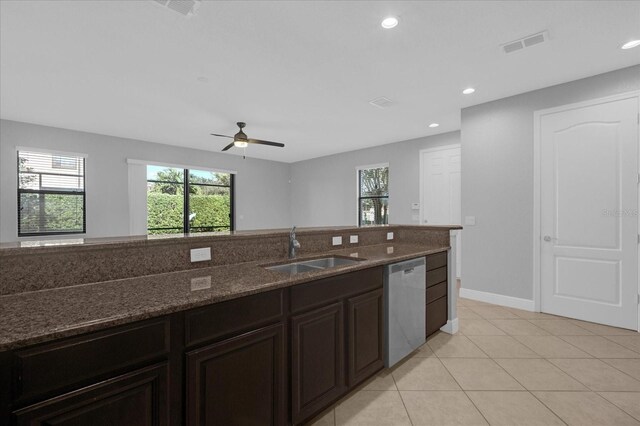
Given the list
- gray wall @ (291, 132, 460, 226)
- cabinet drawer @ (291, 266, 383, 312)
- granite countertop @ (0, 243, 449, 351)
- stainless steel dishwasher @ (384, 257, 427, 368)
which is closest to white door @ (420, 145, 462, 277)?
gray wall @ (291, 132, 460, 226)

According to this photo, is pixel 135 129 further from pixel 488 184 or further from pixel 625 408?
pixel 625 408

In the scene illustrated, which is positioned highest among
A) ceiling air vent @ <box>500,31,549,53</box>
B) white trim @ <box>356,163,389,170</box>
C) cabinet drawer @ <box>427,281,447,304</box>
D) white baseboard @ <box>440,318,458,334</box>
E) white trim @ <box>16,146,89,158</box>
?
ceiling air vent @ <box>500,31,549,53</box>

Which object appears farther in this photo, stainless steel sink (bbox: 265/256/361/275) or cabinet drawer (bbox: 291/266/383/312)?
stainless steel sink (bbox: 265/256/361/275)

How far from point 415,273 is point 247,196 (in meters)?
6.10

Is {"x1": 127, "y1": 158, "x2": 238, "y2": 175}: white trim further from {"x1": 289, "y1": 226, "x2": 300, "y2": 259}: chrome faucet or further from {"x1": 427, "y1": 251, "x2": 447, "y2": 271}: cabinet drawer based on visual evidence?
{"x1": 427, "y1": 251, "x2": 447, "y2": 271}: cabinet drawer

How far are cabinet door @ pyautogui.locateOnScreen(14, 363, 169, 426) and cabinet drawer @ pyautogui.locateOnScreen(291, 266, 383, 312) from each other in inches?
26.5

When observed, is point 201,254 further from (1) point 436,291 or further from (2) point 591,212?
(2) point 591,212

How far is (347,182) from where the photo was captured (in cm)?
730

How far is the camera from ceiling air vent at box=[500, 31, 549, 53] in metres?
2.42

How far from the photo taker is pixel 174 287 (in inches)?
52.7

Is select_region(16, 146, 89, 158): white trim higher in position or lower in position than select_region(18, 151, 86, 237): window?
higher

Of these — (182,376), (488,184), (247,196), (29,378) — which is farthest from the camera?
(247,196)

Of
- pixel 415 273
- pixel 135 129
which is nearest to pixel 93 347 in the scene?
pixel 415 273

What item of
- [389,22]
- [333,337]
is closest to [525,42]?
[389,22]
